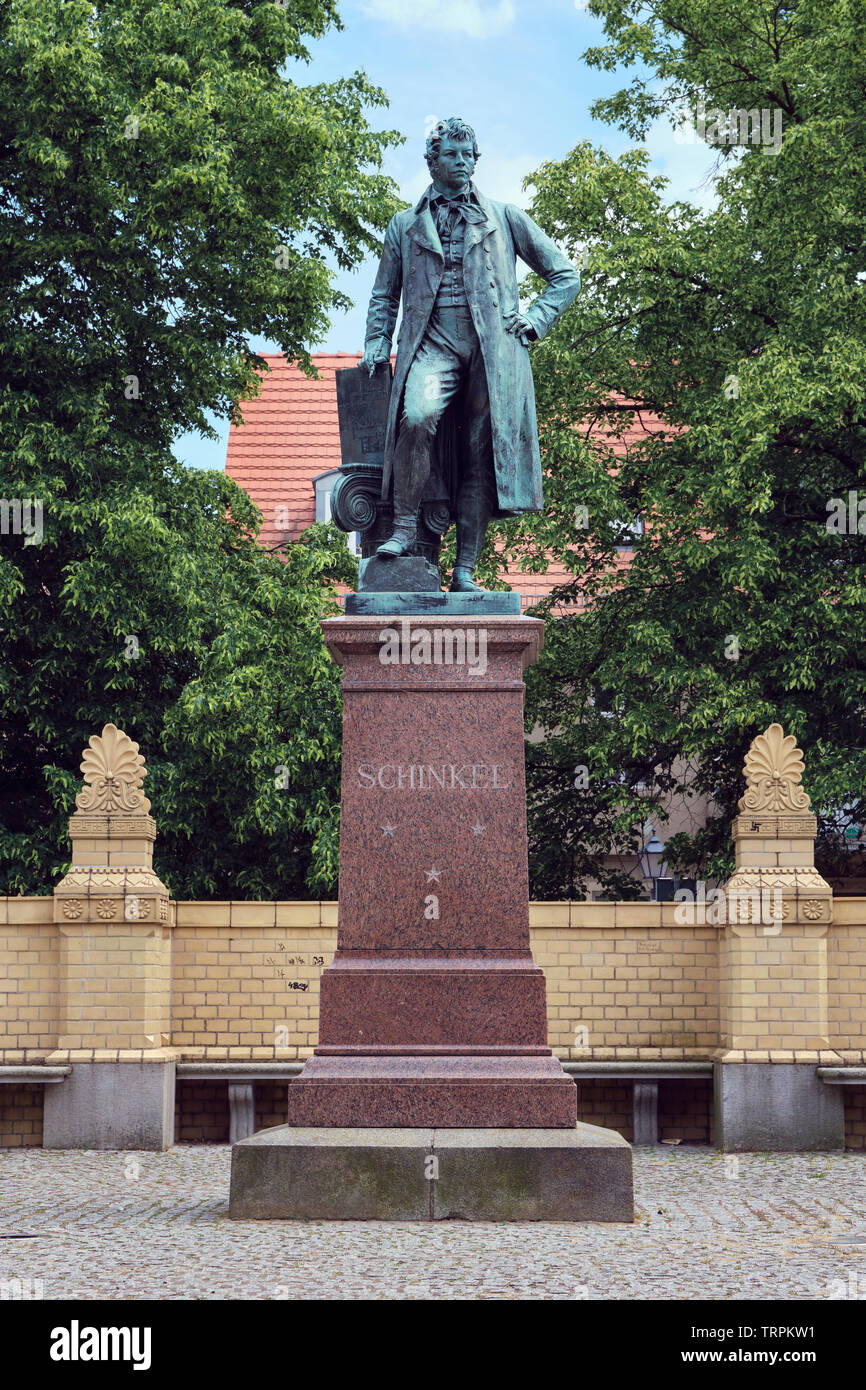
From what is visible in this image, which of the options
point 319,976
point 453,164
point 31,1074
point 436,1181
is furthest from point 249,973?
point 453,164

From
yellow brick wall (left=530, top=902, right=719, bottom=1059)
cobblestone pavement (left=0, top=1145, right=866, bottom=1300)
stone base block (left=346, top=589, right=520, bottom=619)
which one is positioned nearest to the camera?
cobblestone pavement (left=0, top=1145, right=866, bottom=1300)

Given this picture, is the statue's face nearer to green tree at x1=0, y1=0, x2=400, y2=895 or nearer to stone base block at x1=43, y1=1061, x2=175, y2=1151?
stone base block at x1=43, y1=1061, x2=175, y2=1151

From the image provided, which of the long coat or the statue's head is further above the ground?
the statue's head

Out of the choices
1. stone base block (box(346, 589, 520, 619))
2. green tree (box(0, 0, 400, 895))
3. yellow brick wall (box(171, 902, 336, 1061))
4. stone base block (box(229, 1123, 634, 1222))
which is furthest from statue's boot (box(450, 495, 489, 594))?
green tree (box(0, 0, 400, 895))

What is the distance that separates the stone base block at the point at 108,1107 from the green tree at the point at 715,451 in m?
7.66

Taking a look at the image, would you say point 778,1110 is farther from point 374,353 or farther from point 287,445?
point 287,445

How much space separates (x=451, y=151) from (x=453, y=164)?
0.08 meters

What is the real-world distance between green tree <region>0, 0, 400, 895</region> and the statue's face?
9.29 m

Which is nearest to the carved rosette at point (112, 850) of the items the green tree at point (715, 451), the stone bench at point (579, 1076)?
the stone bench at point (579, 1076)

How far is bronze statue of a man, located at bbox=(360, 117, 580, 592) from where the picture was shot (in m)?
8.55

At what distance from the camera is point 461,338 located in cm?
861

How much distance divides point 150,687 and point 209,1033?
23.2ft

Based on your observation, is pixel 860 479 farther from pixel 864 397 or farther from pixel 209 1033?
pixel 209 1033

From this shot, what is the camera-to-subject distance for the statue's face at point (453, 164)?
8594 millimetres
